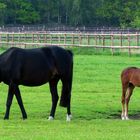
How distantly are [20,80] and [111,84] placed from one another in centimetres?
919

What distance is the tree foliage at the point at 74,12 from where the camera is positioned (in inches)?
4488

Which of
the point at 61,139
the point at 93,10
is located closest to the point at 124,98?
the point at 61,139

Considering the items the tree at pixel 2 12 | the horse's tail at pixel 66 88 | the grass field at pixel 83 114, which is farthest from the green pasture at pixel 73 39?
the tree at pixel 2 12

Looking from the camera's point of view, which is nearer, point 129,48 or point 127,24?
point 129,48

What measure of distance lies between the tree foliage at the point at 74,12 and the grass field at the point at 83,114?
277 feet

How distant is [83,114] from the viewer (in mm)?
17969

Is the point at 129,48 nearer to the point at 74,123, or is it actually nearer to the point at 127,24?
the point at 74,123

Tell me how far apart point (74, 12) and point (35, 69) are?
98.8m

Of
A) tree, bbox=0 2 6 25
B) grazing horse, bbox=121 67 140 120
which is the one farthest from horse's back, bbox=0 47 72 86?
tree, bbox=0 2 6 25

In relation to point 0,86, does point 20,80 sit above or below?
above

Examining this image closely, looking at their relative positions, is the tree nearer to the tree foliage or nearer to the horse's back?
the tree foliage

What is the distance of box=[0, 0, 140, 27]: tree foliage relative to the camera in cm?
11400

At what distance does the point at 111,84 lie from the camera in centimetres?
2516

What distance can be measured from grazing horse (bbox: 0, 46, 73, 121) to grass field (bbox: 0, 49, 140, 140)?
0.63m
